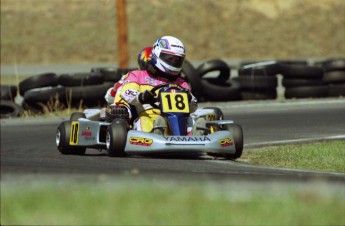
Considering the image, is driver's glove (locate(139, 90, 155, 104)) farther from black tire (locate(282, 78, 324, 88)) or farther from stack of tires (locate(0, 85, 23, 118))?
black tire (locate(282, 78, 324, 88))

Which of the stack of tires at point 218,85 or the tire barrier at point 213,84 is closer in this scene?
the tire barrier at point 213,84

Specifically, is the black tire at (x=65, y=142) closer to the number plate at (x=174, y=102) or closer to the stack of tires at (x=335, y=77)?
the number plate at (x=174, y=102)

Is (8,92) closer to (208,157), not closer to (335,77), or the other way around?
(335,77)

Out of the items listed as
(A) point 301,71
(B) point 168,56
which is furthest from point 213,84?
(B) point 168,56

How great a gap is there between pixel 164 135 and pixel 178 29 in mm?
37049

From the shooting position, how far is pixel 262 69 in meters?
19.5

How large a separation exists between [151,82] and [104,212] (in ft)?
19.9

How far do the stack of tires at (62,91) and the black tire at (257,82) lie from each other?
3.11m

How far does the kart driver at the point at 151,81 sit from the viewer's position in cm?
1141

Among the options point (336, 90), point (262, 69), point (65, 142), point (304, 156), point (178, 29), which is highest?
point (178, 29)

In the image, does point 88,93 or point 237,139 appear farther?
point 88,93

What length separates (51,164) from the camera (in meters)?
10.2

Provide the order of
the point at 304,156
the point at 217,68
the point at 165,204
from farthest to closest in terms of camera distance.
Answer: the point at 217,68, the point at 304,156, the point at 165,204

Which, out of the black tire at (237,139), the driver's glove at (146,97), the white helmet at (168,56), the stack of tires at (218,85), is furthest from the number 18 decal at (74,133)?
the stack of tires at (218,85)
